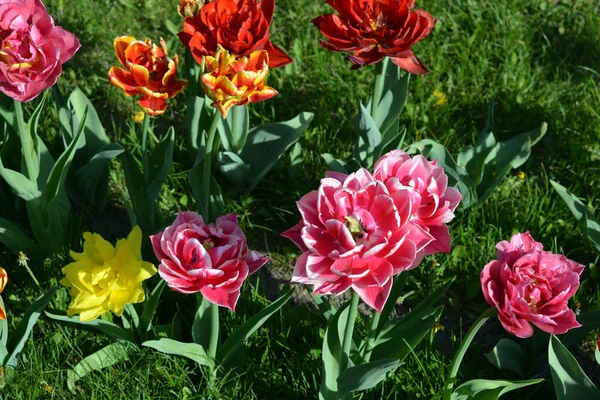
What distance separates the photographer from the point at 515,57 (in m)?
3.24

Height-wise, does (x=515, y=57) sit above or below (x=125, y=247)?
below

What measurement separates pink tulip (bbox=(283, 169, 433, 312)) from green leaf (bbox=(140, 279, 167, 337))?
0.61 m

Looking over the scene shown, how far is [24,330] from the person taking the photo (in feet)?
6.57

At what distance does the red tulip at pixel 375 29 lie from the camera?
2029mm

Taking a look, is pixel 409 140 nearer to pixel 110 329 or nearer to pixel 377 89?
pixel 377 89

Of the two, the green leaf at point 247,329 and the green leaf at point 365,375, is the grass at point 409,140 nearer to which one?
the green leaf at point 247,329

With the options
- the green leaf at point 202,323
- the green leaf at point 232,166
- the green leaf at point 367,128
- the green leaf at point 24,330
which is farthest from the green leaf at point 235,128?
the green leaf at point 24,330

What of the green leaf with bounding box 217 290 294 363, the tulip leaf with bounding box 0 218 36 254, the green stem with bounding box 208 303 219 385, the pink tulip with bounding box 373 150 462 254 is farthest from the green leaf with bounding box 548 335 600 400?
the tulip leaf with bounding box 0 218 36 254

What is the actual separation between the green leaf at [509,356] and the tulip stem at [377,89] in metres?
0.78

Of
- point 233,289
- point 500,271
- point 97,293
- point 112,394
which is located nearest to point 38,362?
point 112,394

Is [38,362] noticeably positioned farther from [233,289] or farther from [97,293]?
[233,289]

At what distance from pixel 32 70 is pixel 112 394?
33.8 inches

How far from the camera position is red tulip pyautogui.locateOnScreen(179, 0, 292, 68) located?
1.91 metres

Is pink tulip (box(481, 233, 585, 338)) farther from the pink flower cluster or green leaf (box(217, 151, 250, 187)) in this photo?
green leaf (box(217, 151, 250, 187))
